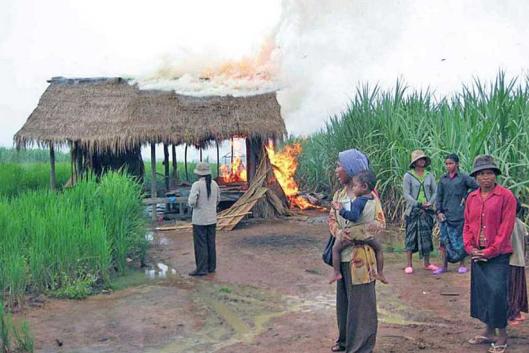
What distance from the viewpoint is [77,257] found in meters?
7.17

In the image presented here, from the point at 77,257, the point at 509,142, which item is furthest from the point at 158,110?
the point at 509,142

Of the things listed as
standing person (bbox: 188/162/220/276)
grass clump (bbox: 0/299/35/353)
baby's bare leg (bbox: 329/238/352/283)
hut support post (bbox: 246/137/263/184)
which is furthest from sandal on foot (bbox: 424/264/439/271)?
hut support post (bbox: 246/137/263/184)

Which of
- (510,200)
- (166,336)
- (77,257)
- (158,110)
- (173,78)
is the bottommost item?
(166,336)

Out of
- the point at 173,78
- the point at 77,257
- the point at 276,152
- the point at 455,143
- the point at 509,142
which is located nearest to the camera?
the point at 77,257

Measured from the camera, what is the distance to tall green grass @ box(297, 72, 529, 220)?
8.64 m

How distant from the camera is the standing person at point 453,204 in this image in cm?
711

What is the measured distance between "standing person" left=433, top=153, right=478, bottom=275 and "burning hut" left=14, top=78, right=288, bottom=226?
6242 millimetres

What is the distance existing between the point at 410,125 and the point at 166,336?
25.9 feet

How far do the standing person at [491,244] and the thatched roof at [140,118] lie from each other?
849 cm

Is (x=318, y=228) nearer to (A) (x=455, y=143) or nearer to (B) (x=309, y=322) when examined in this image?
(A) (x=455, y=143)

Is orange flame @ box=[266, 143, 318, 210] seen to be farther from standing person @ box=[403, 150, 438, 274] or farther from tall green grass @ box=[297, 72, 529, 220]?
standing person @ box=[403, 150, 438, 274]

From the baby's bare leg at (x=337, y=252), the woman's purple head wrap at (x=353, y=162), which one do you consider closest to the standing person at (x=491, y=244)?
the woman's purple head wrap at (x=353, y=162)

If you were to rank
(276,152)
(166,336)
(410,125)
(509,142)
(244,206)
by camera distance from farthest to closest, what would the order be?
Result: (276,152) < (244,206) < (410,125) < (509,142) < (166,336)

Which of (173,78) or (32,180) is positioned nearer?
(173,78)
